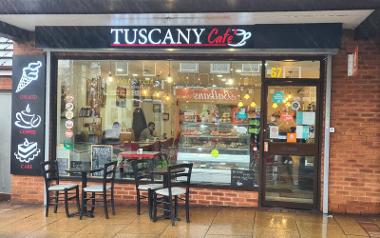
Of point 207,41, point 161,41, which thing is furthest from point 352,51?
point 161,41

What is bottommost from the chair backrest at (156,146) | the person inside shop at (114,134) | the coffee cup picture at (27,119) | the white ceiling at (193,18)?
the chair backrest at (156,146)

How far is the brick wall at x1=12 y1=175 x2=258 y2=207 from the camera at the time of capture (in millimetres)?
8055

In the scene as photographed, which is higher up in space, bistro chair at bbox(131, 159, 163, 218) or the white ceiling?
the white ceiling

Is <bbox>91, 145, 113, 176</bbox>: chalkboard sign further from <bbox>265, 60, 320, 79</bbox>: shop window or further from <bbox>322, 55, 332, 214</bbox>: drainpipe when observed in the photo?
<bbox>322, 55, 332, 214</bbox>: drainpipe

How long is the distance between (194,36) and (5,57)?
14.9 ft

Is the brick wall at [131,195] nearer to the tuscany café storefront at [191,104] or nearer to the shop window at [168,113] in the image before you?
the tuscany café storefront at [191,104]

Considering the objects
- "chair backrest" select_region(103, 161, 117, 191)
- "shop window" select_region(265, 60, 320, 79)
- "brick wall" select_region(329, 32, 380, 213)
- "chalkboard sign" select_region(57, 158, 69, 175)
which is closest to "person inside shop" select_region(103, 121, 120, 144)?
"chalkboard sign" select_region(57, 158, 69, 175)

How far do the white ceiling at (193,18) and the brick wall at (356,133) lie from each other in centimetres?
72

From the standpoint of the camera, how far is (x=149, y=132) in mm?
8672

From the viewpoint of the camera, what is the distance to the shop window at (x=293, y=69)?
7883 mm

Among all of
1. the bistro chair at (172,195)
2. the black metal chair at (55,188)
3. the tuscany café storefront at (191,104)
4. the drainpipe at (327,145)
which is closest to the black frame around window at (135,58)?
the tuscany café storefront at (191,104)

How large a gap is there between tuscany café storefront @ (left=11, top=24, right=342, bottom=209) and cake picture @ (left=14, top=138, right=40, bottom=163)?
0.06 ft

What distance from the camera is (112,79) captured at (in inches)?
343

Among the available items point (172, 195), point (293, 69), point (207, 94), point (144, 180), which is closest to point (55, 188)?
point (144, 180)
